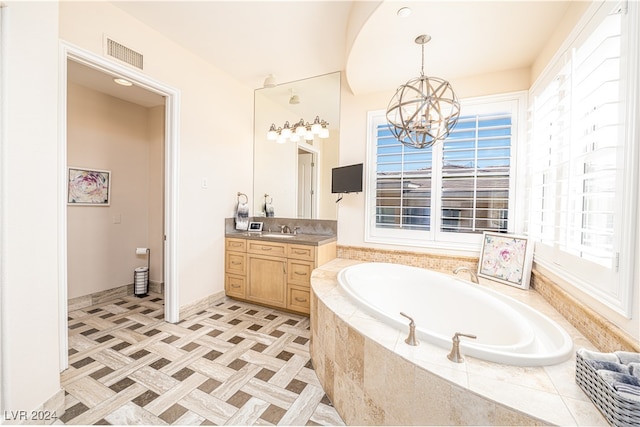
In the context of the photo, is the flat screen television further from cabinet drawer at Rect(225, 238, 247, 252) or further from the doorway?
cabinet drawer at Rect(225, 238, 247, 252)

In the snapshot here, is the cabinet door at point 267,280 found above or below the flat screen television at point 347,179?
below

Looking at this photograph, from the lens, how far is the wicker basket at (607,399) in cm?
78

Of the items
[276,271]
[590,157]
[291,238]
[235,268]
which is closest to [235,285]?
[235,268]

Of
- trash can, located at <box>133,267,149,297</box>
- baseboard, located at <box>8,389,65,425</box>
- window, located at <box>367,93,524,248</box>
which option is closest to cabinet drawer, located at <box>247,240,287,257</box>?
window, located at <box>367,93,524,248</box>

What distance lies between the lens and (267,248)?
3092mm

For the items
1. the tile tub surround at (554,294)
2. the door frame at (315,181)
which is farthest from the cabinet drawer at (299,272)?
the door frame at (315,181)

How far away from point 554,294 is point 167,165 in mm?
3416

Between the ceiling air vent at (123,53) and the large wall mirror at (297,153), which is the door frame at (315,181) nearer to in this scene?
the large wall mirror at (297,153)

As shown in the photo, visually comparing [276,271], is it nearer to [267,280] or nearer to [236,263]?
[267,280]

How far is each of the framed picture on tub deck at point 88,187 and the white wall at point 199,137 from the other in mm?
1378

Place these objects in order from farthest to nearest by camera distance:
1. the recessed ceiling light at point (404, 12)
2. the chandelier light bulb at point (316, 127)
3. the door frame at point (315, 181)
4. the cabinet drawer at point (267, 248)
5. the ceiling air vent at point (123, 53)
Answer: the door frame at point (315, 181) → the chandelier light bulb at point (316, 127) → the cabinet drawer at point (267, 248) → the ceiling air vent at point (123, 53) → the recessed ceiling light at point (404, 12)

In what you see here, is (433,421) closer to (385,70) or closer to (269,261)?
(269,261)

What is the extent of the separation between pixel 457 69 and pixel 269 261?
2786 mm

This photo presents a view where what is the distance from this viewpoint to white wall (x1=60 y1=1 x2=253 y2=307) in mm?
2244
